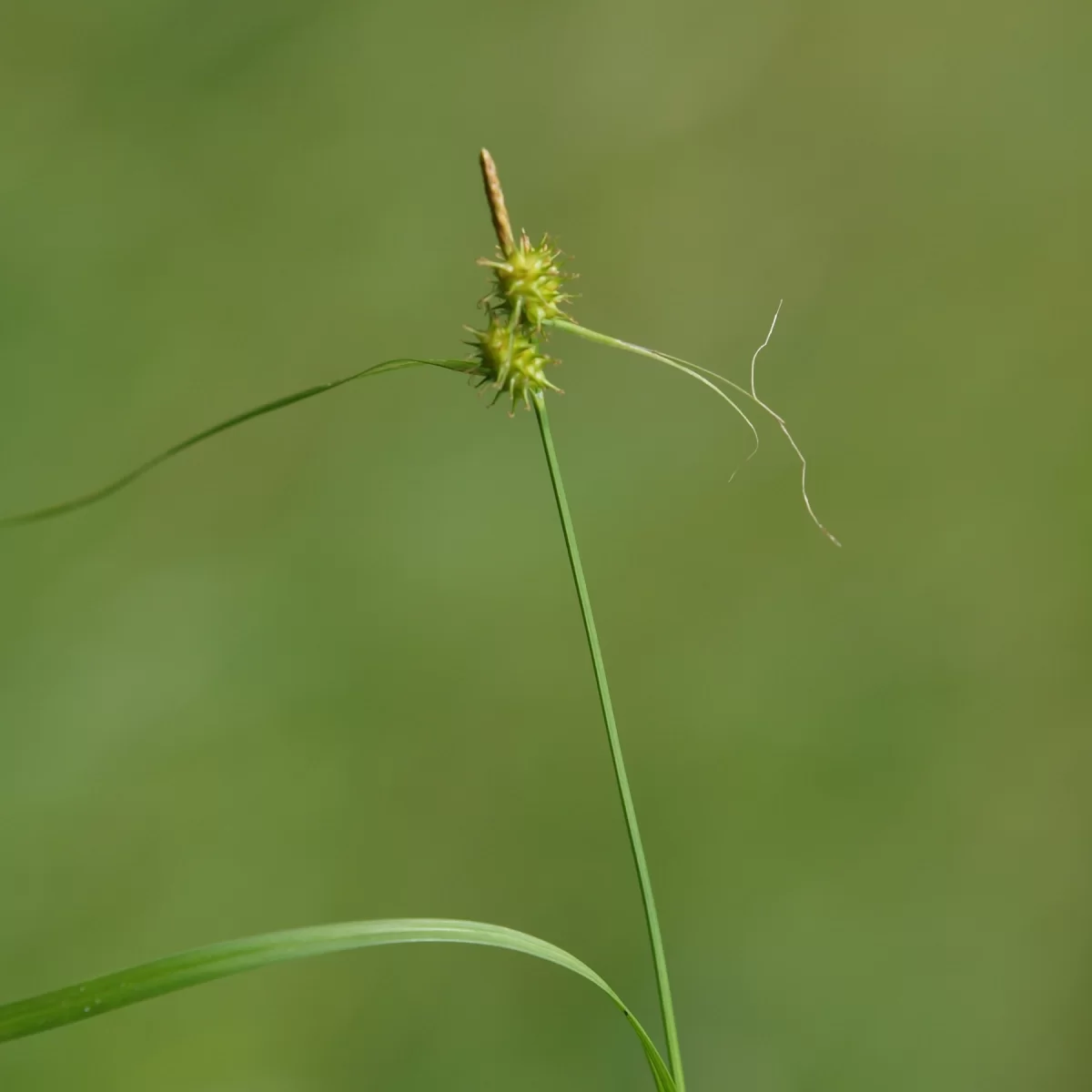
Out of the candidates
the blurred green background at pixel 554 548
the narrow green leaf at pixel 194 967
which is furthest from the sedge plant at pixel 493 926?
the blurred green background at pixel 554 548

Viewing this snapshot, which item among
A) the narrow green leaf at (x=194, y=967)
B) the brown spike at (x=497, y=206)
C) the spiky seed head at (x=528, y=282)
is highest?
the brown spike at (x=497, y=206)

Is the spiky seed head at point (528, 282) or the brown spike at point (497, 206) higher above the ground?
the brown spike at point (497, 206)

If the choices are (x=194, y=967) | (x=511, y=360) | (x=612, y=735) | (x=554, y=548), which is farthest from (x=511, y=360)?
(x=554, y=548)

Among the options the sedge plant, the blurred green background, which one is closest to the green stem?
the sedge plant

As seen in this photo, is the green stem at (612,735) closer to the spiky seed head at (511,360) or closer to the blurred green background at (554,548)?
the spiky seed head at (511,360)

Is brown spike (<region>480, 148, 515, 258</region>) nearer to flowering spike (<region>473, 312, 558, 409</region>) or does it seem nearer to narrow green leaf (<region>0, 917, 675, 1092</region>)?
flowering spike (<region>473, 312, 558, 409</region>)
